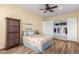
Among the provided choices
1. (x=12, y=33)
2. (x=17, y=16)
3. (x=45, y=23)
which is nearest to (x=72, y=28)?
(x=45, y=23)

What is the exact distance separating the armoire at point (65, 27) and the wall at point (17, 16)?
614mm

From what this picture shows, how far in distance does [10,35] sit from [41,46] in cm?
151

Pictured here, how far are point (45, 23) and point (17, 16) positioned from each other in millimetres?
2691

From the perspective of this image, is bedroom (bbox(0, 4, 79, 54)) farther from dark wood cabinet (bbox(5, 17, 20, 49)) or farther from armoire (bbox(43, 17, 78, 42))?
dark wood cabinet (bbox(5, 17, 20, 49))

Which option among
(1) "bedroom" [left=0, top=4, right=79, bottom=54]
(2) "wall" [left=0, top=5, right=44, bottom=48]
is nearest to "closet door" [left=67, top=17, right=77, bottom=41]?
(1) "bedroom" [left=0, top=4, right=79, bottom=54]

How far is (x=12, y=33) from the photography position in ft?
12.0

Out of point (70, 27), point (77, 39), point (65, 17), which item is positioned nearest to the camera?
point (77, 39)

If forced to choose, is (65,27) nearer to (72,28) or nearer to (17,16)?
(72,28)

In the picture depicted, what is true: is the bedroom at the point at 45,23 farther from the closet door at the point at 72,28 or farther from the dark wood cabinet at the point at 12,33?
the dark wood cabinet at the point at 12,33

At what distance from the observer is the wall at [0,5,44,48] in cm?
357
